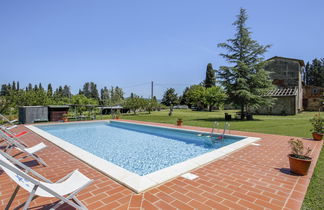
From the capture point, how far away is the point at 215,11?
11.1 metres

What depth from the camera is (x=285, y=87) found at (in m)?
29.0

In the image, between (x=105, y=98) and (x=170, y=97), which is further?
(x=105, y=98)

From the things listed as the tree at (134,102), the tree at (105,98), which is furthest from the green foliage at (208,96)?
the tree at (105,98)

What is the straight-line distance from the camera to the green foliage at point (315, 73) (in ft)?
180

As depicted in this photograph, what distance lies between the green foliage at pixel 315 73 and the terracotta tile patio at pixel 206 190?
69.4 meters

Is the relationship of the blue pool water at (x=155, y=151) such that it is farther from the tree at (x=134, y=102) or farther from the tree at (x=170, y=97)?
the tree at (x=170, y=97)

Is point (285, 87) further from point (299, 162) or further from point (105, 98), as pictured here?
point (105, 98)

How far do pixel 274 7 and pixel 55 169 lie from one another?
1329cm

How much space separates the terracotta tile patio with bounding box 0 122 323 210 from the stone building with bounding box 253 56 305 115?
85.8 ft

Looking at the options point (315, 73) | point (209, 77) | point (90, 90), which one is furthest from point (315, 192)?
point (90, 90)

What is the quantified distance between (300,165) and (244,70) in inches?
718

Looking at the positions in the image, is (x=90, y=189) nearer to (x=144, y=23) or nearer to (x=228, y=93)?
(x=144, y=23)

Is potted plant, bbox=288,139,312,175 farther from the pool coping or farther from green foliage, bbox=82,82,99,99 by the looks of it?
green foliage, bbox=82,82,99,99

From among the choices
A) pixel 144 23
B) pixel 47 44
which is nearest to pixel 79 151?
pixel 144 23
